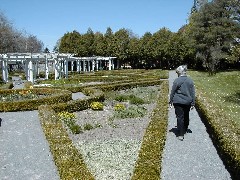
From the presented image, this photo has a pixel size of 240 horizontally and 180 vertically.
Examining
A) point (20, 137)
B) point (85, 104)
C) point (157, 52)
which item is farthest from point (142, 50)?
point (20, 137)

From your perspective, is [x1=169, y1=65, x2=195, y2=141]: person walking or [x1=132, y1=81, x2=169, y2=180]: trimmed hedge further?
[x1=169, y1=65, x2=195, y2=141]: person walking

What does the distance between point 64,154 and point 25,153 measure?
166cm

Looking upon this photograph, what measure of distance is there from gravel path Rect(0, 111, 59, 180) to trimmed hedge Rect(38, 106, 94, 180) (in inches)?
10.0

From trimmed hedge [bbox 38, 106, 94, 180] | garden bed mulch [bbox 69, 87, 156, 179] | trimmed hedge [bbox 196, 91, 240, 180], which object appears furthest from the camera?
garden bed mulch [bbox 69, 87, 156, 179]

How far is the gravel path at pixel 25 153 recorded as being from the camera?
6922 mm

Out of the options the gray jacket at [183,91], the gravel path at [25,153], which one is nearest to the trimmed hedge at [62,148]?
the gravel path at [25,153]

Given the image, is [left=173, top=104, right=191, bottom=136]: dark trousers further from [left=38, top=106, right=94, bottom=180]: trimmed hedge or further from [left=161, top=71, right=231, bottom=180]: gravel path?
[left=38, top=106, right=94, bottom=180]: trimmed hedge

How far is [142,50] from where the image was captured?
59.8 m

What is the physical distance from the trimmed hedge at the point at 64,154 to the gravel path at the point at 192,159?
5.18 feet

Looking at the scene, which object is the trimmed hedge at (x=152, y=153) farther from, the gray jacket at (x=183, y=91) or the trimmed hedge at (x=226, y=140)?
the trimmed hedge at (x=226, y=140)

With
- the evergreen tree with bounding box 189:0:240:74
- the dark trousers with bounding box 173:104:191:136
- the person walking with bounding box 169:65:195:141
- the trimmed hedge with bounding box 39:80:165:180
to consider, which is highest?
the evergreen tree with bounding box 189:0:240:74

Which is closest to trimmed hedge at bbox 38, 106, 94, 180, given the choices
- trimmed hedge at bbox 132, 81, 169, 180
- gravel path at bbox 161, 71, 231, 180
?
trimmed hedge at bbox 132, 81, 169, 180

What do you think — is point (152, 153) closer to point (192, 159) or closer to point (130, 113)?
point (192, 159)

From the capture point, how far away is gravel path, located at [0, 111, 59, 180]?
692 cm
